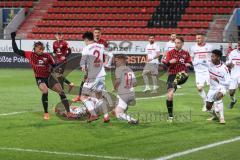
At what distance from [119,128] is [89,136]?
128 cm

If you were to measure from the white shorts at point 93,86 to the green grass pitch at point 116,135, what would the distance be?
78 cm

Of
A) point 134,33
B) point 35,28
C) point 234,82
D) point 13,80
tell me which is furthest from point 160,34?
point 234,82

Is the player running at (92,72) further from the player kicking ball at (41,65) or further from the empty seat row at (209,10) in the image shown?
the empty seat row at (209,10)

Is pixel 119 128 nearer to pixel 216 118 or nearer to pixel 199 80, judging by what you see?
pixel 216 118

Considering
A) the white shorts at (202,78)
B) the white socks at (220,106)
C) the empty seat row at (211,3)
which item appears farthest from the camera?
the empty seat row at (211,3)

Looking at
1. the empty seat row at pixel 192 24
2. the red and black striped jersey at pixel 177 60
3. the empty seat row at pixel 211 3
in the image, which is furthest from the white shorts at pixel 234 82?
the empty seat row at pixel 211 3

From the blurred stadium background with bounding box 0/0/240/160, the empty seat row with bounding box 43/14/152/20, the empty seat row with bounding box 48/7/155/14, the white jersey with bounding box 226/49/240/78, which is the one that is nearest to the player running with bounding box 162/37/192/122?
the blurred stadium background with bounding box 0/0/240/160

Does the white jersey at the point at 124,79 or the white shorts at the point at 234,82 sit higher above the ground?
the white jersey at the point at 124,79

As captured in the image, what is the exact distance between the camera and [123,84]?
13.2m

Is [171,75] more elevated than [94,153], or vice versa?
[171,75]

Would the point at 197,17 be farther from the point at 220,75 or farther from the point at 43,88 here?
the point at 43,88

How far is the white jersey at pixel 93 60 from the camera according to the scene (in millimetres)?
13742

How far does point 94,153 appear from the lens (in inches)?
392

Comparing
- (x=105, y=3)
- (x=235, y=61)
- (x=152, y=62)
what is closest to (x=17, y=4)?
(x=105, y=3)
